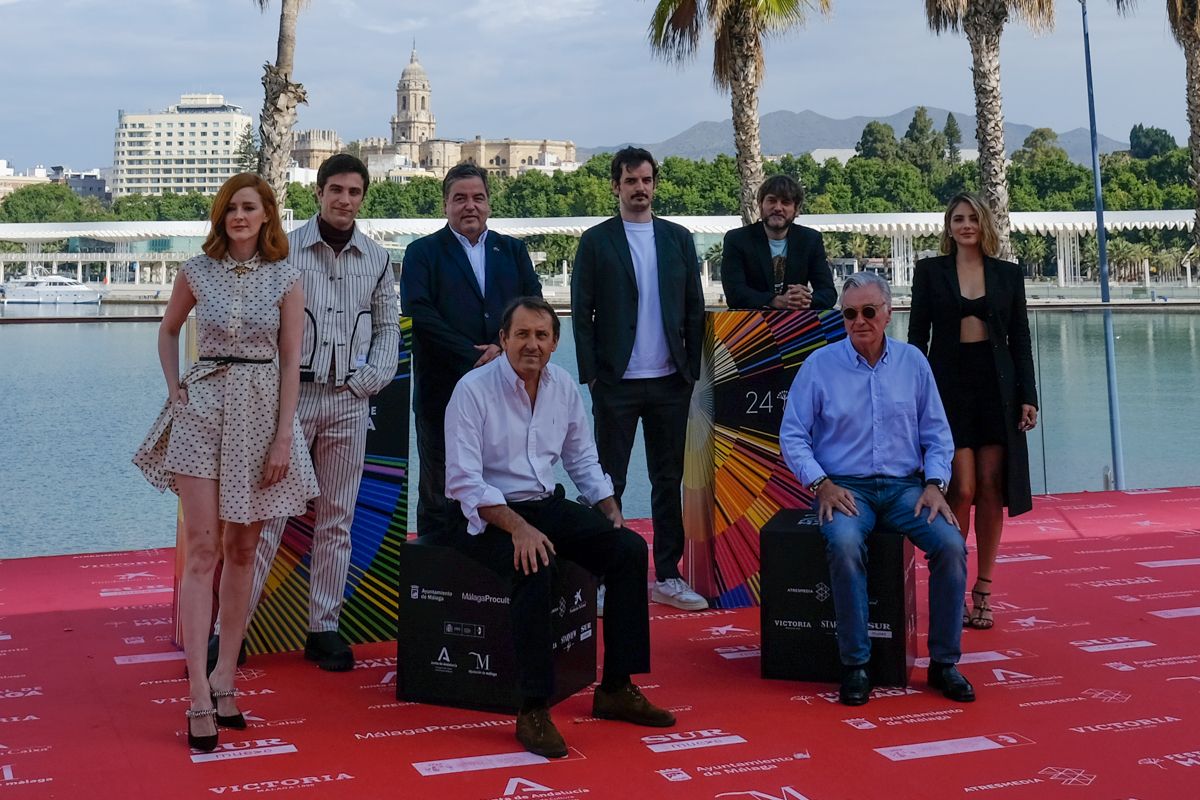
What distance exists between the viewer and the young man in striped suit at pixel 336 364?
423 centimetres

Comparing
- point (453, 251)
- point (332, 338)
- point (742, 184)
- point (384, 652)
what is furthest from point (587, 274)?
point (742, 184)

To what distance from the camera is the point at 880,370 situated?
13.8 ft

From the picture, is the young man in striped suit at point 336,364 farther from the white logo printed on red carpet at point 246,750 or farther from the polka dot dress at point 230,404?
the white logo printed on red carpet at point 246,750

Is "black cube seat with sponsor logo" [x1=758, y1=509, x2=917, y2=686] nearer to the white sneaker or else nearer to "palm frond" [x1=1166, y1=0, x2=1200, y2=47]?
the white sneaker

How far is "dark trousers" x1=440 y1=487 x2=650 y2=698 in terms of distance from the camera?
11.3 feet

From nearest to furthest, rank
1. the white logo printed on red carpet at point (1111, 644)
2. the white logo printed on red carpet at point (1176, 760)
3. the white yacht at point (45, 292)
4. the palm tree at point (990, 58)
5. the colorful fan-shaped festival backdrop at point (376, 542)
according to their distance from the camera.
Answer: the white logo printed on red carpet at point (1176, 760), the white logo printed on red carpet at point (1111, 644), the colorful fan-shaped festival backdrop at point (376, 542), the palm tree at point (990, 58), the white yacht at point (45, 292)

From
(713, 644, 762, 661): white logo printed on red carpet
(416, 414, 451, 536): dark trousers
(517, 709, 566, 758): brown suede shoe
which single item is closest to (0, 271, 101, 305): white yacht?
(416, 414, 451, 536): dark trousers

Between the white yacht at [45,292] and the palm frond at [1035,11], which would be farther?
the white yacht at [45,292]

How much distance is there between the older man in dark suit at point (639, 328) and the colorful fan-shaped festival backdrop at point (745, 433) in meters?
0.15

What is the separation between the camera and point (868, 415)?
419cm

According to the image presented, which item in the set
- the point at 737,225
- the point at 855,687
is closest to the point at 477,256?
the point at 855,687

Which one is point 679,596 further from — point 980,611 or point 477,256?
point 477,256

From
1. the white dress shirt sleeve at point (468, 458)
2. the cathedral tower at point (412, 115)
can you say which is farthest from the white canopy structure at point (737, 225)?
the cathedral tower at point (412, 115)

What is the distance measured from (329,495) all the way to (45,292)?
34236 millimetres
